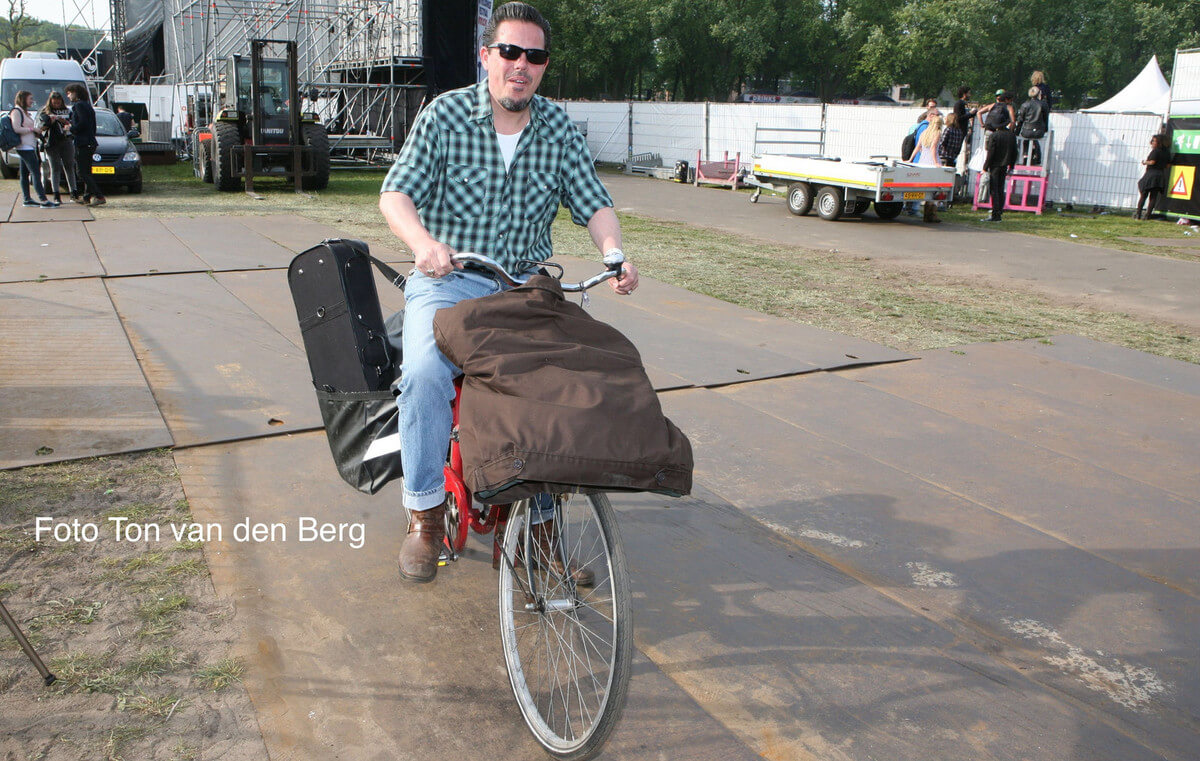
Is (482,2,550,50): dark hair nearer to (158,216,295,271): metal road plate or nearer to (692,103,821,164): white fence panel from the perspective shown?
(158,216,295,271): metal road plate

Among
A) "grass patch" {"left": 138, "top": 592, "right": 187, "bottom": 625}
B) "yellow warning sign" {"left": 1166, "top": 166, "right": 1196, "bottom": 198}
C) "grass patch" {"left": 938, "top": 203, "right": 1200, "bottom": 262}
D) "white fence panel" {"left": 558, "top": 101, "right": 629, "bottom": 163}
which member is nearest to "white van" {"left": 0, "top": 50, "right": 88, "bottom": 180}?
"white fence panel" {"left": 558, "top": 101, "right": 629, "bottom": 163}

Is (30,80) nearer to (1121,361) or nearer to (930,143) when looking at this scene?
(930,143)

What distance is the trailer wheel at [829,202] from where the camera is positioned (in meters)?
15.8

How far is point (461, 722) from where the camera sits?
106 inches

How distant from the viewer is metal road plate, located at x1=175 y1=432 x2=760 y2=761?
8.66ft

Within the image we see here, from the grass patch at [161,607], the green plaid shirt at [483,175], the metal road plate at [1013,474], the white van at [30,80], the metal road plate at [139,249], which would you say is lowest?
the grass patch at [161,607]

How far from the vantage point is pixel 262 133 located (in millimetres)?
18938

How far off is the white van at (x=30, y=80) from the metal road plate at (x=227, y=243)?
30.2ft

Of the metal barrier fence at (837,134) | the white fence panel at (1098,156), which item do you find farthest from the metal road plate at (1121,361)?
the metal barrier fence at (837,134)

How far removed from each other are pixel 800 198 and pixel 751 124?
8.25 metres

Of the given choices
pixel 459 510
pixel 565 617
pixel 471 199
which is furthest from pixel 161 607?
pixel 471 199

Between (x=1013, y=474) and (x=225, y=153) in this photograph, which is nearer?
(x=1013, y=474)

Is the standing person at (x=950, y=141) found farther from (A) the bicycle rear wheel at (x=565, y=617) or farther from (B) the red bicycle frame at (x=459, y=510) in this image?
(A) the bicycle rear wheel at (x=565, y=617)

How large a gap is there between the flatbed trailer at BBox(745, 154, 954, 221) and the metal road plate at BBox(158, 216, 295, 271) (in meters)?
8.95
